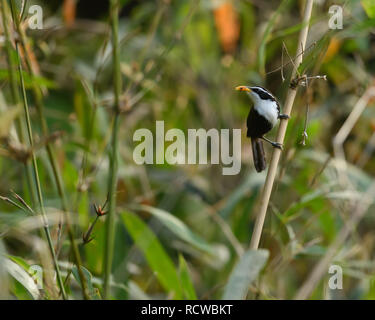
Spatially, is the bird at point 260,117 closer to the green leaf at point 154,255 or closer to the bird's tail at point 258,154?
the bird's tail at point 258,154

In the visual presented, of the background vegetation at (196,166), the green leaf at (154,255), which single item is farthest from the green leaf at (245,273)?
the green leaf at (154,255)

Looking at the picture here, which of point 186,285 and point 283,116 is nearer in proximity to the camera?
point 283,116

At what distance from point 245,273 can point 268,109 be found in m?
0.19

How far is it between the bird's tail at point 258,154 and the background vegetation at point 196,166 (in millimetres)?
154

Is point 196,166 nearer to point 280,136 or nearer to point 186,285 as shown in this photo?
point 186,285

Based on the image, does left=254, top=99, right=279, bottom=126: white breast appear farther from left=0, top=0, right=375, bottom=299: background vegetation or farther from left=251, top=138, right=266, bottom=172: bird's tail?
left=0, top=0, right=375, bottom=299: background vegetation

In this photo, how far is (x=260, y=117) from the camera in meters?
0.41

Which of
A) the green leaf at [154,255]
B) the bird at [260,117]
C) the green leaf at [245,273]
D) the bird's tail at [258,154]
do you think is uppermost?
the bird at [260,117]

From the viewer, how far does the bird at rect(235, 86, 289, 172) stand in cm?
40

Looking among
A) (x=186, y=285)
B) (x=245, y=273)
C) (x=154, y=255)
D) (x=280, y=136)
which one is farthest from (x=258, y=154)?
(x=154, y=255)

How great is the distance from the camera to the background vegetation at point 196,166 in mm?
766

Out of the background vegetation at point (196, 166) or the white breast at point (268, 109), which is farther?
the background vegetation at point (196, 166)

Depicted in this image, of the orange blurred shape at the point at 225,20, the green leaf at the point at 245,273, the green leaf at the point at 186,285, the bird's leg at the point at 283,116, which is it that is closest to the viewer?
the bird's leg at the point at 283,116

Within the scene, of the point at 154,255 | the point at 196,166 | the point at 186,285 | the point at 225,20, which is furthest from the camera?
the point at 225,20
